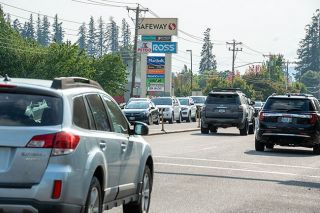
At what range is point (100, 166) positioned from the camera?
8.67 metres

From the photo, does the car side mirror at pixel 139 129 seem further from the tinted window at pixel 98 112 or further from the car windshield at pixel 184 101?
the car windshield at pixel 184 101

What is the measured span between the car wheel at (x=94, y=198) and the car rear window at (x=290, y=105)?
60.3ft

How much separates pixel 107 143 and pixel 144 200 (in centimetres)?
212

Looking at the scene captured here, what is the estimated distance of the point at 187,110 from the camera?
2426 inches

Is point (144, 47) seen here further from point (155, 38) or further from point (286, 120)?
point (286, 120)

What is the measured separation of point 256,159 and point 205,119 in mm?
16077

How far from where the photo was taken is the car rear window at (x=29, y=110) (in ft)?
26.6

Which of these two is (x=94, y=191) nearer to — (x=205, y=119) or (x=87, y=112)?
(x=87, y=112)

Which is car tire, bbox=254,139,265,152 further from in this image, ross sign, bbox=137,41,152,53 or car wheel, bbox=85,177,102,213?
ross sign, bbox=137,41,152,53

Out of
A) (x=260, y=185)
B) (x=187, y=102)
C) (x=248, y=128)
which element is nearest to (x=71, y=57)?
(x=187, y=102)

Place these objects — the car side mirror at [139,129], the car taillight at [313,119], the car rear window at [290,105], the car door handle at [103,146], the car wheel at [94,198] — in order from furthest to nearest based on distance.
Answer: the car rear window at [290,105], the car taillight at [313,119], the car side mirror at [139,129], the car door handle at [103,146], the car wheel at [94,198]

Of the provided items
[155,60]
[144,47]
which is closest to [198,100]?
[155,60]

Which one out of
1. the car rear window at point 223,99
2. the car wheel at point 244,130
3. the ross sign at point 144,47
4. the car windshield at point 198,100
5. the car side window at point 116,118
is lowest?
the car wheel at point 244,130

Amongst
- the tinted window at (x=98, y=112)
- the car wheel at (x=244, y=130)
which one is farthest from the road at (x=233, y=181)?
the car wheel at (x=244, y=130)
